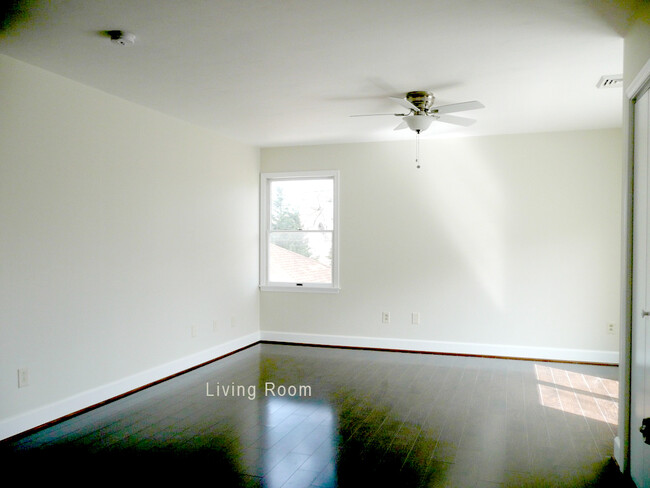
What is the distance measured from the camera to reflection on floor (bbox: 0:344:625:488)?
2.79 metres

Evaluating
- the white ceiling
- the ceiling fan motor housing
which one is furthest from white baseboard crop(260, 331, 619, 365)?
the ceiling fan motor housing

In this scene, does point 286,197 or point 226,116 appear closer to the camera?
point 226,116

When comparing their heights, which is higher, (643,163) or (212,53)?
(212,53)

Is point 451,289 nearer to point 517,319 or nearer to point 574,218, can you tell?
point 517,319

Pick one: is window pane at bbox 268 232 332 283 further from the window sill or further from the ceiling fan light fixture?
the ceiling fan light fixture

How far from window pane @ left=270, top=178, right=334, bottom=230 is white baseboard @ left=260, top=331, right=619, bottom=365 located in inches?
53.9

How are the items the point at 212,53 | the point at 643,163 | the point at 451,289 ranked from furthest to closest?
the point at 451,289 → the point at 212,53 → the point at 643,163

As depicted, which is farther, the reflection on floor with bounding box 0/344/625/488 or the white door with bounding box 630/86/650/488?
the reflection on floor with bounding box 0/344/625/488

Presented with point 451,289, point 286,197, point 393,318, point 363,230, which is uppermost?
point 286,197

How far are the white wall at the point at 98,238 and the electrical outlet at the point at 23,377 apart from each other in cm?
3

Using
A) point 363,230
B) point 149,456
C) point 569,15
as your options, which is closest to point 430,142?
point 363,230

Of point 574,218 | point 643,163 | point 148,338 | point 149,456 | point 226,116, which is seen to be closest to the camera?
point 643,163

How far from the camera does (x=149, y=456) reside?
3.02 meters

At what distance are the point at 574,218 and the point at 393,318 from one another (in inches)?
89.1
